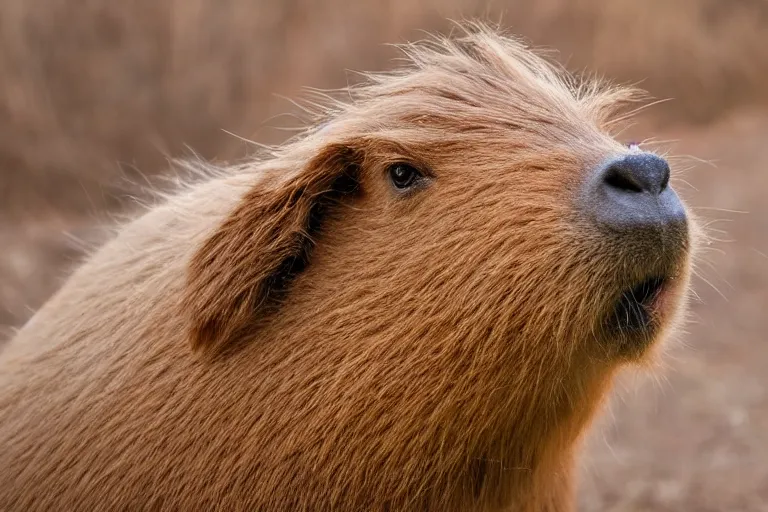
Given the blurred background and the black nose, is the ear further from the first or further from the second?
the blurred background

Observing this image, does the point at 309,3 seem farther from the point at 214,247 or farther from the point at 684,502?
the point at 214,247

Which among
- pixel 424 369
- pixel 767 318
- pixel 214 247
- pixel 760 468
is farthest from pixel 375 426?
pixel 767 318

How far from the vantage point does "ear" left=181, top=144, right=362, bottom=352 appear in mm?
3852

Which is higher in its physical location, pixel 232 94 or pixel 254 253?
pixel 232 94

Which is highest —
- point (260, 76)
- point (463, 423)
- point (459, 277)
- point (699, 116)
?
point (260, 76)

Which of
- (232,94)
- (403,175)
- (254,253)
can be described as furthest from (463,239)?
(232,94)

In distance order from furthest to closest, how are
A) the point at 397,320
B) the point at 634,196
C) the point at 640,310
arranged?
the point at 397,320 < the point at 640,310 < the point at 634,196

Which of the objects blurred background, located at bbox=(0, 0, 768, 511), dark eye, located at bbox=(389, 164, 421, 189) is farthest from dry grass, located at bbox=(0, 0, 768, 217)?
dark eye, located at bbox=(389, 164, 421, 189)

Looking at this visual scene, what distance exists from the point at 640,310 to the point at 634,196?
42 centimetres

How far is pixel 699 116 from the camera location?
15773 millimetres

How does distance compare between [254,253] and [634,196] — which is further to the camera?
[254,253]

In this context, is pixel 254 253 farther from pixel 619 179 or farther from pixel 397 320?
pixel 619 179

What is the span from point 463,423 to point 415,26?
10.7m

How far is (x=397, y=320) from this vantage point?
12.0 ft
